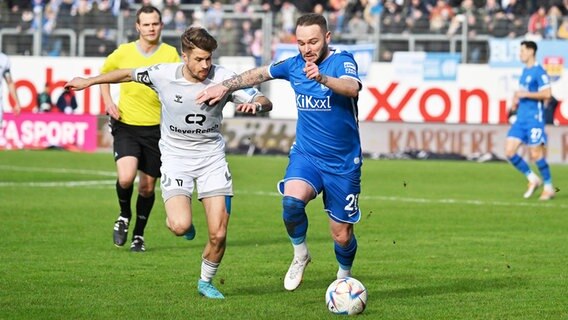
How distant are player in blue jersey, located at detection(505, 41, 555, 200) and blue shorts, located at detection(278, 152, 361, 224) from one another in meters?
11.4

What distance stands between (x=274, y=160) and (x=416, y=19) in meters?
6.48

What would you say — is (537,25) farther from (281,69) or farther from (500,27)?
(281,69)

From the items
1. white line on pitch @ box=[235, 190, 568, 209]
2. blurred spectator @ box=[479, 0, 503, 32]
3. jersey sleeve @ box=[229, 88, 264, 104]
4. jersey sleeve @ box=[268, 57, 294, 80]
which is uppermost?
blurred spectator @ box=[479, 0, 503, 32]

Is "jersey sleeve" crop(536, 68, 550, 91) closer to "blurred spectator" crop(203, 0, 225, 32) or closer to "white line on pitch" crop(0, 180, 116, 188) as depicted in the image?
"white line on pitch" crop(0, 180, 116, 188)

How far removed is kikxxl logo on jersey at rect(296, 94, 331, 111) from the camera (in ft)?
33.7

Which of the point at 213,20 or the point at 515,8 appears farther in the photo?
the point at 515,8

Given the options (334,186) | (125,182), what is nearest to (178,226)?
(334,186)

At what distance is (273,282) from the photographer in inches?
450

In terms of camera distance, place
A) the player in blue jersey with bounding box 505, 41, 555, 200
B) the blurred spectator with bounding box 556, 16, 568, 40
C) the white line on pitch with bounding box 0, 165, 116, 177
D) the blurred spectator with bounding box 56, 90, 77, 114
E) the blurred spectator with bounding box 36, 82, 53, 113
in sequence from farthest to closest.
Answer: the blurred spectator with bounding box 56, 90, 77, 114 < the blurred spectator with bounding box 36, 82, 53, 113 < the blurred spectator with bounding box 556, 16, 568, 40 < the white line on pitch with bounding box 0, 165, 116, 177 < the player in blue jersey with bounding box 505, 41, 555, 200

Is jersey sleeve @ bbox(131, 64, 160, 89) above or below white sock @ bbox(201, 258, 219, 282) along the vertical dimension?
above

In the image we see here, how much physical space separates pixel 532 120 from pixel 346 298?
12720mm

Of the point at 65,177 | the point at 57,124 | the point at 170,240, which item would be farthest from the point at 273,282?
the point at 57,124

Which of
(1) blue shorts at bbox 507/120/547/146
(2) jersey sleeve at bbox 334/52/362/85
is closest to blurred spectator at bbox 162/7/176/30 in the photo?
(1) blue shorts at bbox 507/120/547/146

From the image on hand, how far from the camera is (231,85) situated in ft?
33.4
